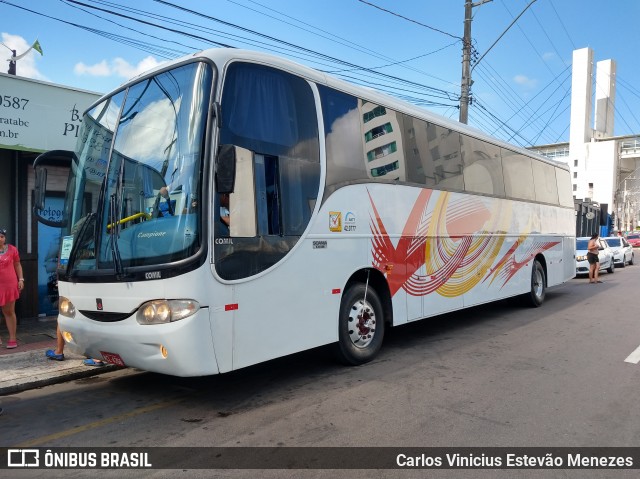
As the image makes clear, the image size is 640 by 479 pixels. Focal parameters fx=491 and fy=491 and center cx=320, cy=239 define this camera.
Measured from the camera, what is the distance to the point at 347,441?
398 centimetres

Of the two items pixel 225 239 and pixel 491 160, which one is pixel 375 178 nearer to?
pixel 225 239

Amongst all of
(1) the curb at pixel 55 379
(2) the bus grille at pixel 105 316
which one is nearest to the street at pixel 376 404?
(1) the curb at pixel 55 379

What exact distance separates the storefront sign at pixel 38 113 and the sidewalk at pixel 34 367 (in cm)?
324

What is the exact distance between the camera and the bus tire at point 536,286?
438 inches

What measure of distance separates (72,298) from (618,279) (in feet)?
60.7

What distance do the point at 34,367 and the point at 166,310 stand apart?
3158 mm

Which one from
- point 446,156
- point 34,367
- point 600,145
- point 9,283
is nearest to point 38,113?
point 9,283

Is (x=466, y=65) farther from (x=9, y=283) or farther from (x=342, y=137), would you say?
(x=9, y=283)

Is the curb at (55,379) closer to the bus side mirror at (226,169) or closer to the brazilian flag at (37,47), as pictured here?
the bus side mirror at (226,169)

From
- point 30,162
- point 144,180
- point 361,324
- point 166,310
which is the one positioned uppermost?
point 30,162

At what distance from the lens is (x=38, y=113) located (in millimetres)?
8438

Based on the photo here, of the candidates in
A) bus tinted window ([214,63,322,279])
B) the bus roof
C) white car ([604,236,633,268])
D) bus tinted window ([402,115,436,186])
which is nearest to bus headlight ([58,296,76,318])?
bus tinted window ([214,63,322,279])

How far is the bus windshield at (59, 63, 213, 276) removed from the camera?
445cm

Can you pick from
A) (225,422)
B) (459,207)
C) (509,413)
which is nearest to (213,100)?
(225,422)
